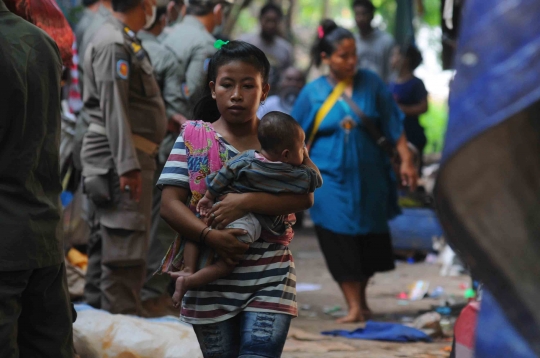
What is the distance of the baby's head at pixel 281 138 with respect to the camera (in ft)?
11.0

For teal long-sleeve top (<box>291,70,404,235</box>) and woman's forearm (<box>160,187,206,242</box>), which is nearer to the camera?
woman's forearm (<box>160,187,206,242</box>)

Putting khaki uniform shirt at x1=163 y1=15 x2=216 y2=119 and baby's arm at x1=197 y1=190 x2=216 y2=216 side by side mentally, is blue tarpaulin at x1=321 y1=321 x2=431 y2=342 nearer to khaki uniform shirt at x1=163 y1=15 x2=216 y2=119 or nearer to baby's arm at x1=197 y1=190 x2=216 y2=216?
khaki uniform shirt at x1=163 y1=15 x2=216 y2=119

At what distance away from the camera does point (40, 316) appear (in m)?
3.69

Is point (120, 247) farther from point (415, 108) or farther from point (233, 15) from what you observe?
point (233, 15)

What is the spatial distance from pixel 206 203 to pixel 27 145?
0.69 m

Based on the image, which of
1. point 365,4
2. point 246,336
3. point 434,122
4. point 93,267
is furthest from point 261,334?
point 434,122

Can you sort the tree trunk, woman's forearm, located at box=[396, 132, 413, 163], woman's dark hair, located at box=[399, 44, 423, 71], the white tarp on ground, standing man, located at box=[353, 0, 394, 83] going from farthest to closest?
the tree trunk
standing man, located at box=[353, 0, 394, 83]
woman's dark hair, located at box=[399, 44, 423, 71]
woman's forearm, located at box=[396, 132, 413, 163]
the white tarp on ground

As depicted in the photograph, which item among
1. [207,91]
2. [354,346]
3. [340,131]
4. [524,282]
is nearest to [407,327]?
[354,346]

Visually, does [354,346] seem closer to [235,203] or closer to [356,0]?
[235,203]

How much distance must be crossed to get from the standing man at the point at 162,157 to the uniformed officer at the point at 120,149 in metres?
0.98

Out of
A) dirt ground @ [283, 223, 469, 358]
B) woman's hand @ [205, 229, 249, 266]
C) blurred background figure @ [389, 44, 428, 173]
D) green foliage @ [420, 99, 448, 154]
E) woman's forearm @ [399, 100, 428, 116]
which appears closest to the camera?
woman's hand @ [205, 229, 249, 266]

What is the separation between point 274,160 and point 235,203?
0.71ft

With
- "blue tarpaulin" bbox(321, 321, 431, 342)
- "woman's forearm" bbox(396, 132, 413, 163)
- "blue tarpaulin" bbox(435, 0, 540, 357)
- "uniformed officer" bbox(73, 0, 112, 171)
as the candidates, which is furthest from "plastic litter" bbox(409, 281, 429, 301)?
"blue tarpaulin" bbox(435, 0, 540, 357)

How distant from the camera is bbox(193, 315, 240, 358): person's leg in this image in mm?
3449
